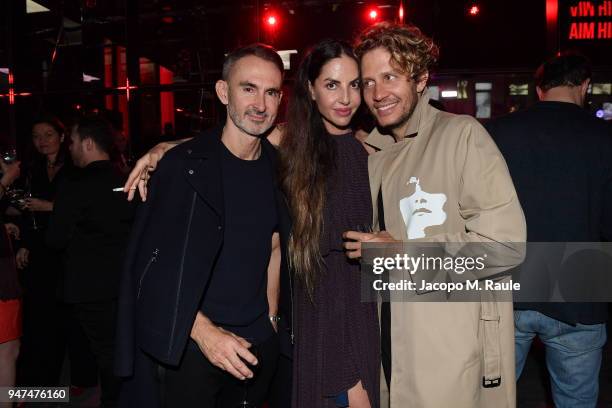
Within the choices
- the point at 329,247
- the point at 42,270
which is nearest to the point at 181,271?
the point at 329,247

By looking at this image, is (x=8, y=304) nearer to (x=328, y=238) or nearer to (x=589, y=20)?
(x=328, y=238)

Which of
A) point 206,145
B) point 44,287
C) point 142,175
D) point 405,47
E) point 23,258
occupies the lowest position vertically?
point 44,287

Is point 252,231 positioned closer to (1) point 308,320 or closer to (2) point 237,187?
(2) point 237,187

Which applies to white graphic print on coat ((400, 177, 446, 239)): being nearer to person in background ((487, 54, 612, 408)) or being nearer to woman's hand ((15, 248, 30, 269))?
person in background ((487, 54, 612, 408))

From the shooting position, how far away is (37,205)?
3805 millimetres

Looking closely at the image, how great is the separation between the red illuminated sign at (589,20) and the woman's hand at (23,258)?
242 inches

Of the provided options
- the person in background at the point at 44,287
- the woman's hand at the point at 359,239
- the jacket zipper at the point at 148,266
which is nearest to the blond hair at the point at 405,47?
the woman's hand at the point at 359,239

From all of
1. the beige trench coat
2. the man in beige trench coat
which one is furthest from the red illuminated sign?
the beige trench coat

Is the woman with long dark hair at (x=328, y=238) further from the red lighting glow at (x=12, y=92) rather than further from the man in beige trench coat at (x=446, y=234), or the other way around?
the red lighting glow at (x=12, y=92)

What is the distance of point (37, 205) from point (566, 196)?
3852mm

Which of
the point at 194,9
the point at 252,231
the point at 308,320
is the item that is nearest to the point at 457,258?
the point at 308,320

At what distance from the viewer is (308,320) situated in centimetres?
213

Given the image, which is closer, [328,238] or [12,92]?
[328,238]

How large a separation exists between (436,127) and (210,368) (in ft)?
4.67
